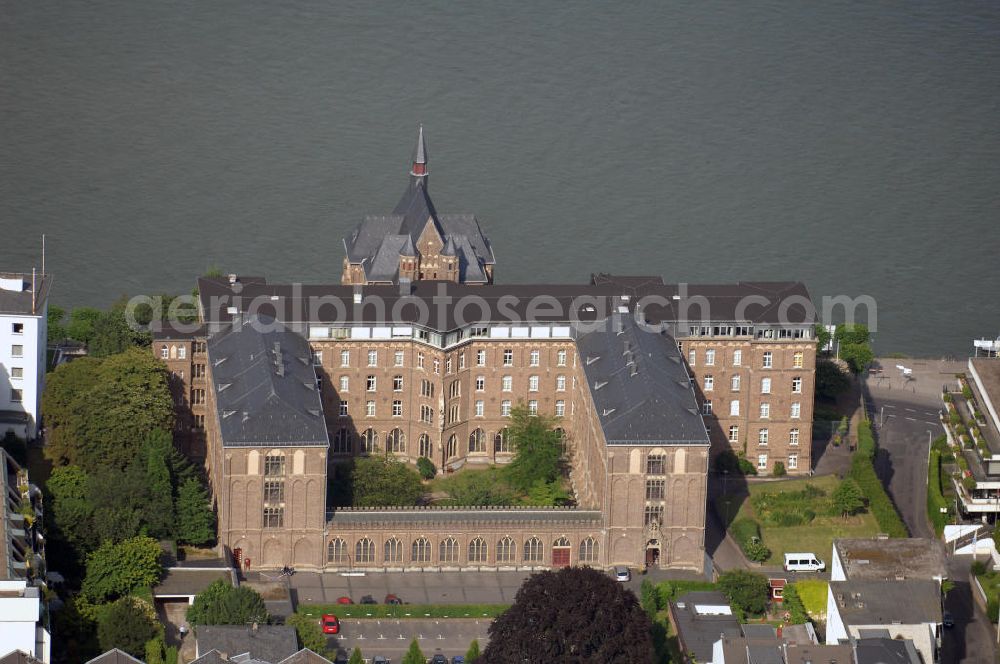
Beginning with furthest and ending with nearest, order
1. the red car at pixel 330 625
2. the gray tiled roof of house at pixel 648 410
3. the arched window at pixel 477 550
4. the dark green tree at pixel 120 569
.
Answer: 1. the arched window at pixel 477 550
2. the gray tiled roof of house at pixel 648 410
3. the red car at pixel 330 625
4. the dark green tree at pixel 120 569

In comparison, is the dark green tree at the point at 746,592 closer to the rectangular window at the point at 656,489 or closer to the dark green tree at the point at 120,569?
the rectangular window at the point at 656,489

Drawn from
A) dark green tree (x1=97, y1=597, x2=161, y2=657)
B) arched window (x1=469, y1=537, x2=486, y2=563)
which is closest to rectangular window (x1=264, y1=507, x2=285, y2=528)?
arched window (x1=469, y1=537, x2=486, y2=563)

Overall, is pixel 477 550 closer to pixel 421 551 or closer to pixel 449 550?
pixel 449 550

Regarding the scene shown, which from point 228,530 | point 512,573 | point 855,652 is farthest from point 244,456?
point 855,652

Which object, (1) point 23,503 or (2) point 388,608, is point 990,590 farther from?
(1) point 23,503

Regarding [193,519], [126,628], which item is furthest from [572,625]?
[193,519]

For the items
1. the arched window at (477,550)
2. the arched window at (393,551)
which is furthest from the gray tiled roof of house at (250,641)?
the arched window at (477,550)
